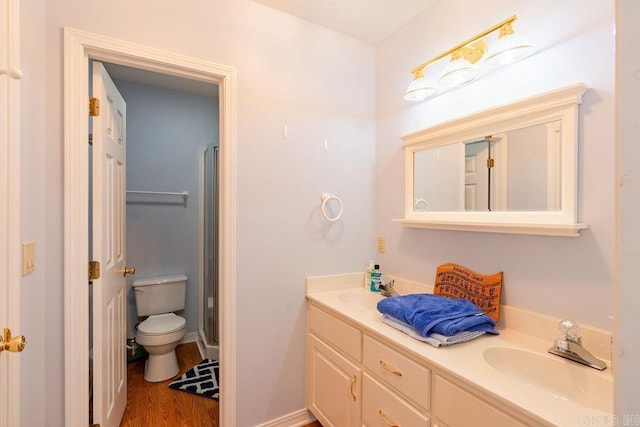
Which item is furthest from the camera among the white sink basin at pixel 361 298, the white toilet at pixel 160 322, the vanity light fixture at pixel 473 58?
the white toilet at pixel 160 322

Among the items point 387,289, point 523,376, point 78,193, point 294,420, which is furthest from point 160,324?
point 523,376

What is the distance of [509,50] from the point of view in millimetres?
1264

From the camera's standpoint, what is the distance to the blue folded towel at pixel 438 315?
1161 mm

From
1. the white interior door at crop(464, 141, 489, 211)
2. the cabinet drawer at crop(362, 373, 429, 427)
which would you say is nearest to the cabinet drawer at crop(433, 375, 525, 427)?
the cabinet drawer at crop(362, 373, 429, 427)

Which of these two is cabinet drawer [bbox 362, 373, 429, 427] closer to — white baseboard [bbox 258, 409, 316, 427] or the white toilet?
white baseboard [bbox 258, 409, 316, 427]

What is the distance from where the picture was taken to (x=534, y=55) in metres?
1.27

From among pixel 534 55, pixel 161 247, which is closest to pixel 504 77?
pixel 534 55

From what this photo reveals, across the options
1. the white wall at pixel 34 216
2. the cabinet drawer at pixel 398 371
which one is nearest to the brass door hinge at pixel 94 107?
the white wall at pixel 34 216

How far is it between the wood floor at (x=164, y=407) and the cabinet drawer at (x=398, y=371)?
89 centimetres

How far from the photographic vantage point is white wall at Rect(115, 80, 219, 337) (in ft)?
9.02

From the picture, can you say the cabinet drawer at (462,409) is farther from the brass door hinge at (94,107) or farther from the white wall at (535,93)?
the brass door hinge at (94,107)

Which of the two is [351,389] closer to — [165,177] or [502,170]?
[502,170]

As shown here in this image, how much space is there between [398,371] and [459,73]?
55.3 inches

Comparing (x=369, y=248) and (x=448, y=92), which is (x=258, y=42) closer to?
(x=448, y=92)
